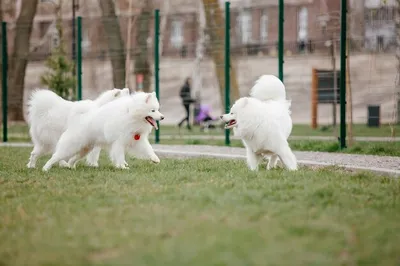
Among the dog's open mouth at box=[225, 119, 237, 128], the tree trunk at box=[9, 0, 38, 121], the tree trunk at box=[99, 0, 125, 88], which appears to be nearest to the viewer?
the dog's open mouth at box=[225, 119, 237, 128]

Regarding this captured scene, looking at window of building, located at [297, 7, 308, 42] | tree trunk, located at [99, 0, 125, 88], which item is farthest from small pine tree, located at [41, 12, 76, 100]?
window of building, located at [297, 7, 308, 42]

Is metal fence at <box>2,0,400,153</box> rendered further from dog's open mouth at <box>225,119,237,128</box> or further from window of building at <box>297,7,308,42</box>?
dog's open mouth at <box>225,119,237,128</box>

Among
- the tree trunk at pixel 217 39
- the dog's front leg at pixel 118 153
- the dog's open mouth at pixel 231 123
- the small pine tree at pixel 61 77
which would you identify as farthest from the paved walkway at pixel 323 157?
the small pine tree at pixel 61 77

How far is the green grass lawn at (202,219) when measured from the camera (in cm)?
495

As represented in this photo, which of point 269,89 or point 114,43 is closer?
point 269,89

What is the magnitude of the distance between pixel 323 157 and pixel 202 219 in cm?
669

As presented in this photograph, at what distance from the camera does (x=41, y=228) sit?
5.99m

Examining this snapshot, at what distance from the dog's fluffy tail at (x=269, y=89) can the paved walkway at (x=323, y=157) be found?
1.27 metres

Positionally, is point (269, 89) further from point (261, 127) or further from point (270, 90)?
point (261, 127)

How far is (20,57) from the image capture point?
26609mm

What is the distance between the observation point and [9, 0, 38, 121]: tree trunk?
25681 millimetres

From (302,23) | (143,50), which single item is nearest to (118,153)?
(143,50)

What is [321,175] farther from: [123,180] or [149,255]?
[149,255]

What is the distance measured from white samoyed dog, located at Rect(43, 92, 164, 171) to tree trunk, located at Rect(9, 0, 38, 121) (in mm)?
15222
